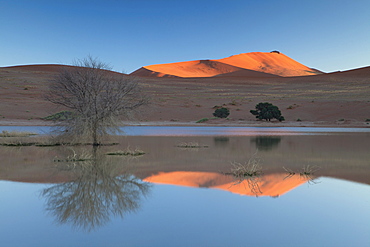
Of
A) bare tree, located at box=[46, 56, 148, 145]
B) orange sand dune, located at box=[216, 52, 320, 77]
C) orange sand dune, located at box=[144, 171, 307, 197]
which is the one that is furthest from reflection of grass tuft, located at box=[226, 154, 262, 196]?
orange sand dune, located at box=[216, 52, 320, 77]

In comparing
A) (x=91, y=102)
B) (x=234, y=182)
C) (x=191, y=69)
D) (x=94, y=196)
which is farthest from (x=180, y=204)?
(x=191, y=69)

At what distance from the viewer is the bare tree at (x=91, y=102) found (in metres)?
16.7

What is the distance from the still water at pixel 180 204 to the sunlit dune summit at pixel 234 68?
378ft

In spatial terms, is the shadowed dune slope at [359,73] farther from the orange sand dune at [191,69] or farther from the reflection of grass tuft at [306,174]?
the reflection of grass tuft at [306,174]

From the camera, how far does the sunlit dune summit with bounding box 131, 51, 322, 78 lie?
130038 mm

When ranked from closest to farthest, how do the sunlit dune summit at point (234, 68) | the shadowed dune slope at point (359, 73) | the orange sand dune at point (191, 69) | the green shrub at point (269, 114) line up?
the green shrub at point (269, 114)
the shadowed dune slope at point (359, 73)
the sunlit dune summit at point (234, 68)
the orange sand dune at point (191, 69)

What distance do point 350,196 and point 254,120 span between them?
36192mm

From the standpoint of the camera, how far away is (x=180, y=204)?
253 inches

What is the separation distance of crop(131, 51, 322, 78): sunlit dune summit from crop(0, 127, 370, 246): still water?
115205 millimetres

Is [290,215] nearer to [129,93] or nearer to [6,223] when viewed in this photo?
[6,223]

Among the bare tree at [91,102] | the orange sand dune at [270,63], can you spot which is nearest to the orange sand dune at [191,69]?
the orange sand dune at [270,63]

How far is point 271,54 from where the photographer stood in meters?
168

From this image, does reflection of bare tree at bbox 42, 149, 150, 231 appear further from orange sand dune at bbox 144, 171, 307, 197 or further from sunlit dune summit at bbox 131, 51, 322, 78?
sunlit dune summit at bbox 131, 51, 322, 78

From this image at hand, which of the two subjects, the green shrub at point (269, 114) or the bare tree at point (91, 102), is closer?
the bare tree at point (91, 102)
